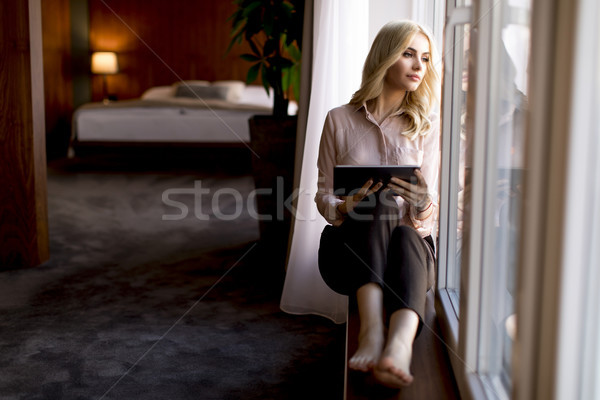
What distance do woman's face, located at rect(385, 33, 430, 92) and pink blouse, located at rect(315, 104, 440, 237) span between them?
0.11m

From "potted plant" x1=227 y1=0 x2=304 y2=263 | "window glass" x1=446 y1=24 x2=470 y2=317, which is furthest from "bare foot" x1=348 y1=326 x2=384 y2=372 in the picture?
"potted plant" x1=227 y1=0 x2=304 y2=263

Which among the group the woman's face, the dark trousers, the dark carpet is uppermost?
the woman's face

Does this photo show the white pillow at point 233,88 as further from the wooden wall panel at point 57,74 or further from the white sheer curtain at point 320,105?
the white sheer curtain at point 320,105

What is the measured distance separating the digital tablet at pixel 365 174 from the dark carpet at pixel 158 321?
1.86 feet

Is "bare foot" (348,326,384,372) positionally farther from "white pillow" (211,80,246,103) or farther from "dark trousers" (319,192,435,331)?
"white pillow" (211,80,246,103)

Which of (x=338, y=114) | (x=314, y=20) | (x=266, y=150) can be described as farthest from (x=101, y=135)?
(x=338, y=114)

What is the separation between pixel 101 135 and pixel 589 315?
614 centimetres

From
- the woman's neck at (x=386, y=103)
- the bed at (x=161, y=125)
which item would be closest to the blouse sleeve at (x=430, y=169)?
the woman's neck at (x=386, y=103)

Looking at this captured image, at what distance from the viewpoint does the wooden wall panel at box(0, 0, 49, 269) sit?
297 cm

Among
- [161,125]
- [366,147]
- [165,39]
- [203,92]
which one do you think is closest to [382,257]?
[366,147]

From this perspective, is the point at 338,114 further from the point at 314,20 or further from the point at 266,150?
the point at 266,150

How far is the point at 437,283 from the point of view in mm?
1926

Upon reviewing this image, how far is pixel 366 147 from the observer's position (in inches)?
82.0

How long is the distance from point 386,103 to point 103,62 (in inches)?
258
